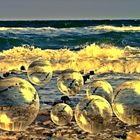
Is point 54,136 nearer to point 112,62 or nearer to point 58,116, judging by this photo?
point 58,116

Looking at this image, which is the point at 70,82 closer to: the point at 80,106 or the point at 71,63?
the point at 80,106

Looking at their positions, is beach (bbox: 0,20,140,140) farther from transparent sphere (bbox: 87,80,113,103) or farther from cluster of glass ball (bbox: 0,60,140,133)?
cluster of glass ball (bbox: 0,60,140,133)

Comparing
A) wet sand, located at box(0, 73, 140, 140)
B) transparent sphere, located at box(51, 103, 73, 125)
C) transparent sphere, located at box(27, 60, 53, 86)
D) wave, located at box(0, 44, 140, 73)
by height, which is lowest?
wave, located at box(0, 44, 140, 73)

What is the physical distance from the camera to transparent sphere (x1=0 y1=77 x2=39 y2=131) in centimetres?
694

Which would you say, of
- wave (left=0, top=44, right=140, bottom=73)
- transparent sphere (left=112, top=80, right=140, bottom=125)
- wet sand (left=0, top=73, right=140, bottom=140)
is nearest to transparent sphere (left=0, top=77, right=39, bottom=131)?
transparent sphere (left=112, top=80, right=140, bottom=125)

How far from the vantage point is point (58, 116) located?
876cm

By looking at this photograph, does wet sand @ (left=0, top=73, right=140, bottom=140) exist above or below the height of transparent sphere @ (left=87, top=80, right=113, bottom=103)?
below

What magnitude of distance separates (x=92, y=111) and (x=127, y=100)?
47 cm

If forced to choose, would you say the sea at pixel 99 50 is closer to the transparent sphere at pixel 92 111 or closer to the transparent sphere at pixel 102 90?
the transparent sphere at pixel 102 90

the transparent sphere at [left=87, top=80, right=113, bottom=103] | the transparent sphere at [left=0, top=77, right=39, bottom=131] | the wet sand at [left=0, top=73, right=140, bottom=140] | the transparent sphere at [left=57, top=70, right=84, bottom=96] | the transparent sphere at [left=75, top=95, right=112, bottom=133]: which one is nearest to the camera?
the transparent sphere at [left=0, top=77, right=39, bottom=131]

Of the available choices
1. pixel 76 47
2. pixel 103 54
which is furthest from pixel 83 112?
pixel 76 47

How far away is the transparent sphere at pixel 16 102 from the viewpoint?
694cm

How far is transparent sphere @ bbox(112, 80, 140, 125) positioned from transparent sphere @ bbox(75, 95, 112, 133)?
0.47ft

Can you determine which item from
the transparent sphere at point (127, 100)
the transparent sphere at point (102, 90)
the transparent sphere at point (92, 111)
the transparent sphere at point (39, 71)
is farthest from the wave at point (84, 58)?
the transparent sphere at point (92, 111)
